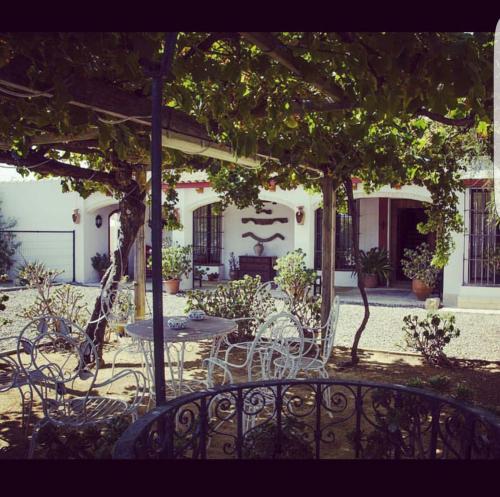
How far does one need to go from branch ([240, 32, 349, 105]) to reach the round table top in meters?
1.97

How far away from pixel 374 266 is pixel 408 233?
236 centimetres

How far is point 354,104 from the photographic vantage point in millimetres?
3742

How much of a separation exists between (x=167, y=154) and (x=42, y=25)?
3.83 metres

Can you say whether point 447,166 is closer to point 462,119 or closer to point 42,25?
point 462,119

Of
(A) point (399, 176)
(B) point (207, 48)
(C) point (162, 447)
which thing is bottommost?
(C) point (162, 447)

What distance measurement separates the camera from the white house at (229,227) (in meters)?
12.9

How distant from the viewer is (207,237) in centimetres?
1623

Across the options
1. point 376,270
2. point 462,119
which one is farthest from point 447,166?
point 376,270

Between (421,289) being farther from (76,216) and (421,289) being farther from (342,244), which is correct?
(76,216)

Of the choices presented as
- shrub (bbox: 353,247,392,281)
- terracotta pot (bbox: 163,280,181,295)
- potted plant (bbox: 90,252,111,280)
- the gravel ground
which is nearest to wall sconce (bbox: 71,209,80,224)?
Result: potted plant (bbox: 90,252,111,280)

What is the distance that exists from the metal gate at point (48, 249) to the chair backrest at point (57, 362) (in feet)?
24.8

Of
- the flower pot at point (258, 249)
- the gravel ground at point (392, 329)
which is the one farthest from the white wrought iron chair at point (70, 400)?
the flower pot at point (258, 249)

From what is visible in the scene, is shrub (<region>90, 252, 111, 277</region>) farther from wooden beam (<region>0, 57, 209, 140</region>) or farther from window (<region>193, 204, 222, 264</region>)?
wooden beam (<region>0, 57, 209, 140</region>)

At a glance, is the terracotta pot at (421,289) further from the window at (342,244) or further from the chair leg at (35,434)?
the chair leg at (35,434)
